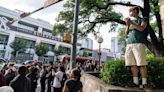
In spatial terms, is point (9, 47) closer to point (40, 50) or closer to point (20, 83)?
point (40, 50)

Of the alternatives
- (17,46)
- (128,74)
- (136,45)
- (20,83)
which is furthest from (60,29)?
(17,46)

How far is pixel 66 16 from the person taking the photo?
55.6 feet

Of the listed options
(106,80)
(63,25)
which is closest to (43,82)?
(106,80)

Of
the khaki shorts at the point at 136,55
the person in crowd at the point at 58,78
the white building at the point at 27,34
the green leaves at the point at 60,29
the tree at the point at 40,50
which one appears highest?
the white building at the point at 27,34

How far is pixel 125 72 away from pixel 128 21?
4.24ft

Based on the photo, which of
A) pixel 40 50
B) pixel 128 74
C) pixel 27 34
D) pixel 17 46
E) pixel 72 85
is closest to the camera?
pixel 72 85

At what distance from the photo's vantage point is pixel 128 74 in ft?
18.4

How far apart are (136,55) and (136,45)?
212mm

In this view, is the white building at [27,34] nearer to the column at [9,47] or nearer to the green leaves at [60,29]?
the column at [9,47]

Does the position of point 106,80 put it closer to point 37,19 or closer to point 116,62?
point 116,62

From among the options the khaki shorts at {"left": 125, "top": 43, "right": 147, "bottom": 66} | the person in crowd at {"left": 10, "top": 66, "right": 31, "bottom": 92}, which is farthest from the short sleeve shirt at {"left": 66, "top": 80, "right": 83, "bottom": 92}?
the khaki shorts at {"left": 125, "top": 43, "right": 147, "bottom": 66}

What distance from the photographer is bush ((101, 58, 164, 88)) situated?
552 centimetres

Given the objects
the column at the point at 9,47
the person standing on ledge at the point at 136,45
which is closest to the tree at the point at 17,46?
the column at the point at 9,47

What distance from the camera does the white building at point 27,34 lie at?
51.4 m
